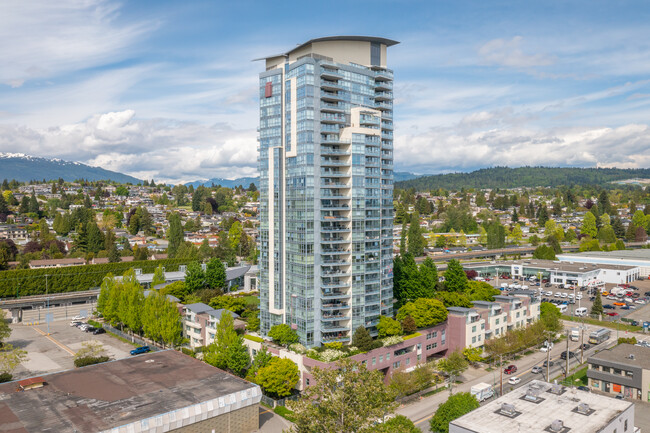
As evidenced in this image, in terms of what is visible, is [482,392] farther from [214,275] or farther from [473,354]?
[214,275]

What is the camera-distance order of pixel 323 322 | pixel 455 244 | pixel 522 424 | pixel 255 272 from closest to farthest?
pixel 522 424 → pixel 323 322 → pixel 255 272 → pixel 455 244

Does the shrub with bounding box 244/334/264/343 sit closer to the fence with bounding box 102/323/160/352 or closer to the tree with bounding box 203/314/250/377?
the tree with bounding box 203/314/250/377

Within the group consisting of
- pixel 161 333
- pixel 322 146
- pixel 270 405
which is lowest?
pixel 270 405

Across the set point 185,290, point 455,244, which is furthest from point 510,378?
point 455,244

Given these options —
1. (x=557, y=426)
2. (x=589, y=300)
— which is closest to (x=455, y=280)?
(x=589, y=300)

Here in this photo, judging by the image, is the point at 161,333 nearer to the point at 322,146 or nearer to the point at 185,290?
the point at 185,290

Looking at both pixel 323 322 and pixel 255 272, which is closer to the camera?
pixel 323 322
